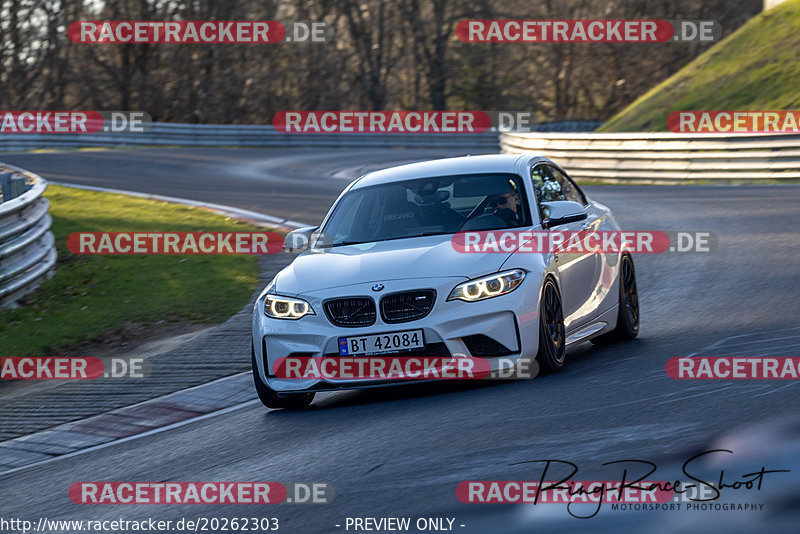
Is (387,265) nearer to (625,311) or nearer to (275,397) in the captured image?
(275,397)

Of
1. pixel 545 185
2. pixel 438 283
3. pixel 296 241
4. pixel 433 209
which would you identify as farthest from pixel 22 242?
pixel 438 283

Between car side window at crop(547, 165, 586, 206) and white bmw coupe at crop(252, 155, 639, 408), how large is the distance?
0.32ft

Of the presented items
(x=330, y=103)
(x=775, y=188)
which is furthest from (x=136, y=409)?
(x=330, y=103)

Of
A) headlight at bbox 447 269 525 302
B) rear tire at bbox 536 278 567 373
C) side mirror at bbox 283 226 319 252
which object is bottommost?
rear tire at bbox 536 278 567 373

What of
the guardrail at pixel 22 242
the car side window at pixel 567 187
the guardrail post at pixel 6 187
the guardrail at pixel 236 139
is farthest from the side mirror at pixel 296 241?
the guardrail at pixel 236 139

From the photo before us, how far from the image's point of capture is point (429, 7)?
52812 millimetres

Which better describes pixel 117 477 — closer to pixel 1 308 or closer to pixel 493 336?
pixel 493 336

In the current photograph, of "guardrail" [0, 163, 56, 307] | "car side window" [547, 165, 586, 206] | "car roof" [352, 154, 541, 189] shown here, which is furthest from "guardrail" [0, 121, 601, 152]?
"car roof" [352, 154, 541, 189]

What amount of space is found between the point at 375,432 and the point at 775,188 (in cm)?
1510

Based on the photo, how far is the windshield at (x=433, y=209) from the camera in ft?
27.9

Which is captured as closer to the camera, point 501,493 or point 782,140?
point 501,493

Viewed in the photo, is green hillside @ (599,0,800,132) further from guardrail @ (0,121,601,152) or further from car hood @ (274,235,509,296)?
car hood @ (274,235,509,296)

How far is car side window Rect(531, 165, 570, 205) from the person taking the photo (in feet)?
29.3

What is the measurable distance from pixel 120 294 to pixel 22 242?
4.30 ft
